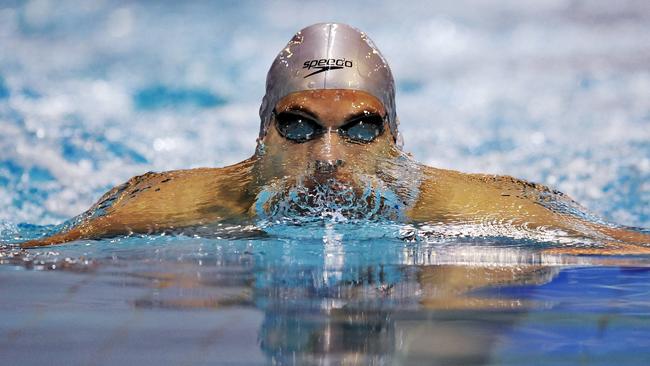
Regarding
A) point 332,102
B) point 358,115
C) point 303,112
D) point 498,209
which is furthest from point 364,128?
point 498,209

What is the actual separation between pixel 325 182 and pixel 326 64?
1189 millimetres

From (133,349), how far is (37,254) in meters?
2.42

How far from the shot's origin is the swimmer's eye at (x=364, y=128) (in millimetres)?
5398

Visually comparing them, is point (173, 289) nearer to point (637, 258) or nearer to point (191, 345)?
point (191, 345)

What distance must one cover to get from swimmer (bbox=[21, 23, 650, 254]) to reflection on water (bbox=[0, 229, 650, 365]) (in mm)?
1882

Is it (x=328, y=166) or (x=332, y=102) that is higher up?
(x=332, y=102)

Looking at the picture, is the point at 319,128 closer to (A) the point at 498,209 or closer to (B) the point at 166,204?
(B) the point at 166,204

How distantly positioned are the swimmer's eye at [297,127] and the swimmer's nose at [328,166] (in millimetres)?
356

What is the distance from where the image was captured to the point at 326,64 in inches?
227

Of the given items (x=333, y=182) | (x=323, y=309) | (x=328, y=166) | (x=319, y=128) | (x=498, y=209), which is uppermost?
(x=319, y=128)

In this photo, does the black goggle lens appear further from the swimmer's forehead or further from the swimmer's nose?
the swimmer's nose

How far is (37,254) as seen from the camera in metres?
3.34

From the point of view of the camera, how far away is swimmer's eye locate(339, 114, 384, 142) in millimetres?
5398

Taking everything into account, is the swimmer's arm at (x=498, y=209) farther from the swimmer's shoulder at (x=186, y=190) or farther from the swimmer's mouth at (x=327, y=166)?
the swimmer's shoulder at (x=186, y=190)
